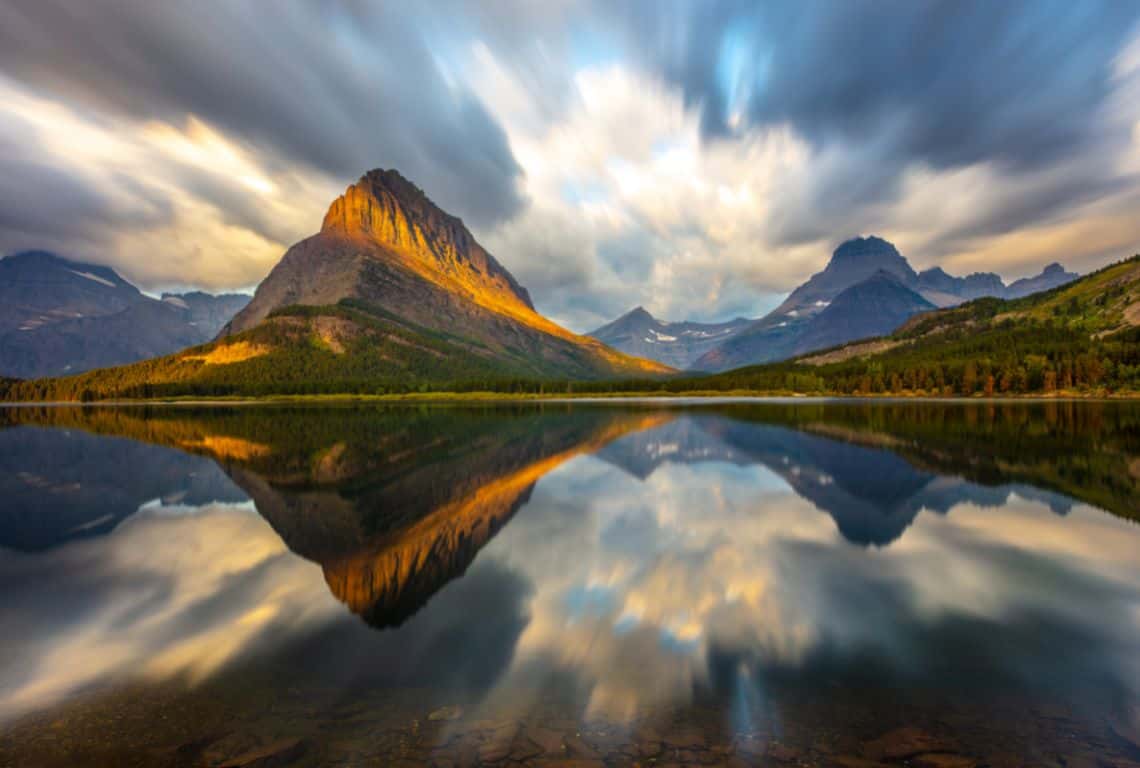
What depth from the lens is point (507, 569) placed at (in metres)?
20.6

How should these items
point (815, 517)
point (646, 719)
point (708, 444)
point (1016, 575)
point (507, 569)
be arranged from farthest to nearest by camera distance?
point (708, 444) < point (815, 517) < point (507, 569) < point (1016, 575) < point (646, 719)

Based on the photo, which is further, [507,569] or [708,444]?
[708,444]

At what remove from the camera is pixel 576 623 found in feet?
50.9

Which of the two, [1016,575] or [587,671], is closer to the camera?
[587,671]

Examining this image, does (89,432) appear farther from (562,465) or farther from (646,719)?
(646,719)

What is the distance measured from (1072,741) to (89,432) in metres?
115

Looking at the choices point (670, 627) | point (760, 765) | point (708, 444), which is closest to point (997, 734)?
point (760, 765)

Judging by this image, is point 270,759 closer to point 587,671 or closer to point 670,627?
point 587,671

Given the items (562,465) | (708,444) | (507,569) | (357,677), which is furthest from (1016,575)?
(708,444)

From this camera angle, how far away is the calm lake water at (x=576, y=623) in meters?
9.78

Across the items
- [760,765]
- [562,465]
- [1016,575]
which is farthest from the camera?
[562,465]

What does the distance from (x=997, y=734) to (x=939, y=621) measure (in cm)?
638

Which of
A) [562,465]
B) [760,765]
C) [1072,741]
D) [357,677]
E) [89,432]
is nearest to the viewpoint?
[760,765]

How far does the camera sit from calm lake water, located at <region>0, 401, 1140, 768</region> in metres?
9.78
